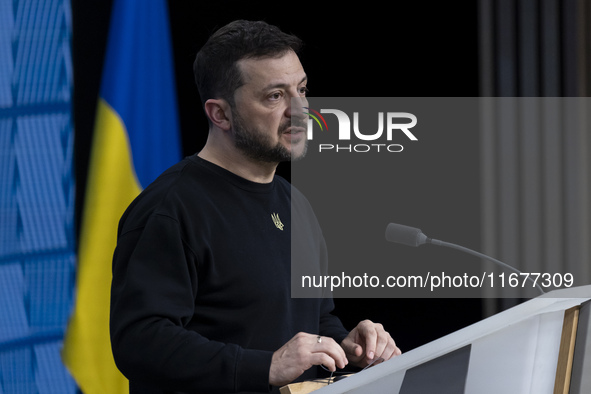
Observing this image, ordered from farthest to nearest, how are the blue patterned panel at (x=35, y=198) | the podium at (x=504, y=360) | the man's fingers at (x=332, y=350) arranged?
the blue patterned panel at (x=35, y=198) → the man's fingers at (x=332, y=350) → the podium at (x=504, y=360)

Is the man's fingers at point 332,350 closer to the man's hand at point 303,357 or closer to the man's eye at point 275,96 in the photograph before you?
the man's hand at point 303,357

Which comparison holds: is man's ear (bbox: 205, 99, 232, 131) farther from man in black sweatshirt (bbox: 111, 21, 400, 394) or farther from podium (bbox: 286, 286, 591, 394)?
podium (bbox: 286, 286, 591, 394)

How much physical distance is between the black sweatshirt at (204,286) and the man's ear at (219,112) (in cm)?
13

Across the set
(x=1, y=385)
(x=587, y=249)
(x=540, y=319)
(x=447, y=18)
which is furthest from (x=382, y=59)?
(x=540, y=319)

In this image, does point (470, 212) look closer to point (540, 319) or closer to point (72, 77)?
point (72, 77)

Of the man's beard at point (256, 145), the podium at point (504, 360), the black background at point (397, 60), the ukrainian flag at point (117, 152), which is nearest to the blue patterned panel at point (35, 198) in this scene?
the ukrainian flag at point (117, 152)

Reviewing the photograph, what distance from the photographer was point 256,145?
1.82 meters

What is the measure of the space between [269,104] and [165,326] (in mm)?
691

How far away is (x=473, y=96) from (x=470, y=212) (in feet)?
1.68

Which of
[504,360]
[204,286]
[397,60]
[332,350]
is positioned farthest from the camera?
[397,60]

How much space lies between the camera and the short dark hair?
187cm

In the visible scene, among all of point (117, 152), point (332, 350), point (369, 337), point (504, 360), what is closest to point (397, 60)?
point (117, 152)

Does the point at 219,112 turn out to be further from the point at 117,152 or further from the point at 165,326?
the point at 117,152

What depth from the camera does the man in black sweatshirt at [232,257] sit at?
140cm
